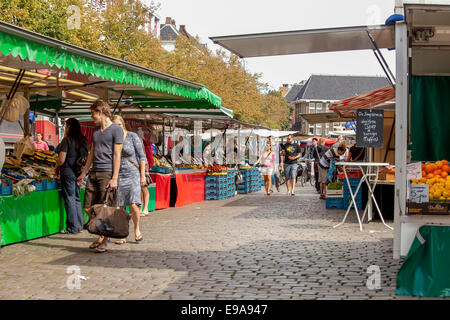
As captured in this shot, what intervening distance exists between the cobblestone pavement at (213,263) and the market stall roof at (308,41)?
2.48 m

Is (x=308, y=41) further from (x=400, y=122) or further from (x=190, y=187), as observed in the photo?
(x=190, y=187)

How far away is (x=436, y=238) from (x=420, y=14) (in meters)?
2.03

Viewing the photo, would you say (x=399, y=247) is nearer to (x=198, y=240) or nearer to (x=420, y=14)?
(x=420, y=14)

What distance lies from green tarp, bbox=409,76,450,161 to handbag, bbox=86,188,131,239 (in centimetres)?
383

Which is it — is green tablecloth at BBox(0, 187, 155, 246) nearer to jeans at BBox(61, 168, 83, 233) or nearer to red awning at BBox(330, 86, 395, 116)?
jeans at BBox(61, 168, 83, 233)

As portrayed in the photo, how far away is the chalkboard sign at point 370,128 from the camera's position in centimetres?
1147

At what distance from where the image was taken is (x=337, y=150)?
53.7ft

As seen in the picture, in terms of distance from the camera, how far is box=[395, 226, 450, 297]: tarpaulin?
5457mm

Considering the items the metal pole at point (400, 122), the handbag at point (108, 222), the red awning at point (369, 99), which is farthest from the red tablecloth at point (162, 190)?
the metal pole at point (400, 122)

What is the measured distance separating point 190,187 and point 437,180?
10.8 metres

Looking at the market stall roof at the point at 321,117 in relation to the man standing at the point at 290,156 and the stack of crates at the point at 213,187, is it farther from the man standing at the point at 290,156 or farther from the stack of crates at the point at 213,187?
the stack of crates at the point at 213,187

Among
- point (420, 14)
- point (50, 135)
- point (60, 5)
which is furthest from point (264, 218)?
point (50, 135)

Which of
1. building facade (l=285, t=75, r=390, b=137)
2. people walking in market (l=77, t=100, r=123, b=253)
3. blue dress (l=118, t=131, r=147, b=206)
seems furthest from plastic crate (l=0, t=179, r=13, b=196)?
building facade (l=285, t=75, r=390, b=137)

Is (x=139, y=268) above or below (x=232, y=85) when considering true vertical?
below
